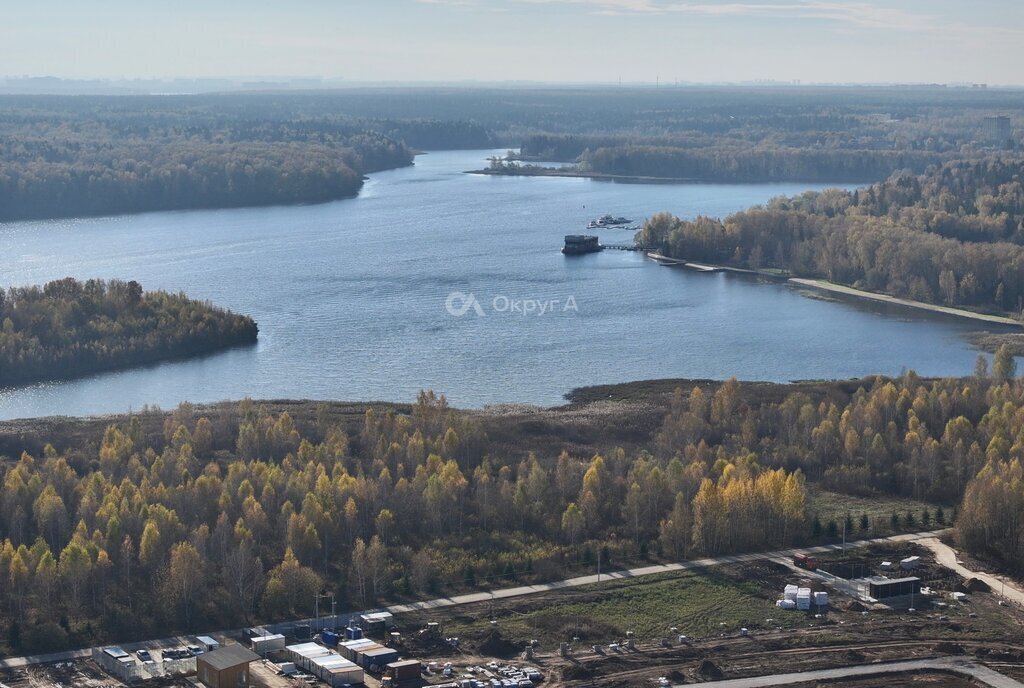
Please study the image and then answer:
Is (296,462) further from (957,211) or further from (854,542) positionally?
(957,211)

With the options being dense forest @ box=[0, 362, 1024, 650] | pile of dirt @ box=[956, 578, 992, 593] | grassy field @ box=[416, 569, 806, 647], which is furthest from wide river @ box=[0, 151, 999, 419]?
pile of dirt @ box=[956, 578, 992, 593]

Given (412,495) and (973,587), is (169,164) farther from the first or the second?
(973,587)

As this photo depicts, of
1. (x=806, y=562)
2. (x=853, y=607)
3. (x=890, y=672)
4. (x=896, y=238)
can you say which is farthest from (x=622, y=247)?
(x=890, y=672)

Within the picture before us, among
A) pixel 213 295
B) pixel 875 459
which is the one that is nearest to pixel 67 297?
pixel 213 295

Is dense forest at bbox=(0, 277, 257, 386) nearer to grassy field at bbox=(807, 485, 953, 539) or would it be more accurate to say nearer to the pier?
grassy field at bbox=(807, 485, 953, 539)

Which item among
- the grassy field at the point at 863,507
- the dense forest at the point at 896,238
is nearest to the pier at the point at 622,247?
the dense forest at the point at 896,238

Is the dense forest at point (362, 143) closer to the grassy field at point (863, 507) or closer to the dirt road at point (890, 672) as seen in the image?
the grassy field at point (863, 507)
